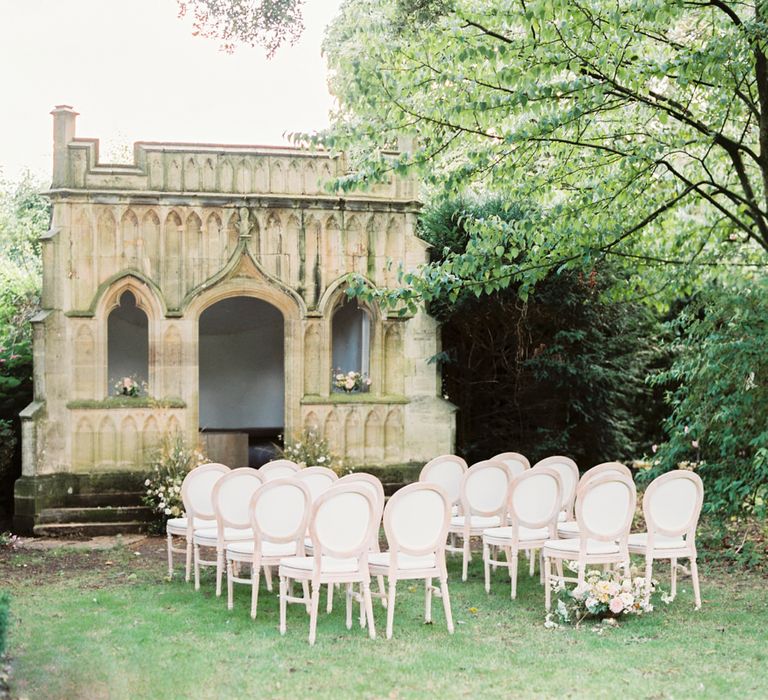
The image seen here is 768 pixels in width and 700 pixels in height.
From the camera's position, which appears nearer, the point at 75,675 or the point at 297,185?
the point at 75,675

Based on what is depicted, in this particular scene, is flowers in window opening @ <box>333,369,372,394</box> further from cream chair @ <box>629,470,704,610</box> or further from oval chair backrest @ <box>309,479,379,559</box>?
oval chair backrest @ <box>309,479,379,559</box>

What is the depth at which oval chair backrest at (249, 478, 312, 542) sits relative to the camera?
296 inches

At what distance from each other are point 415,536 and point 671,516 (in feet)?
7.62

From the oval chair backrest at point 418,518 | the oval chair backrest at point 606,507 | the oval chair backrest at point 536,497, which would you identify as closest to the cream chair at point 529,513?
the oval chair backrest at point 536,497

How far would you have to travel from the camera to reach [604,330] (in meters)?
14.6

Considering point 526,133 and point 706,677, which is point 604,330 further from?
point 706,677

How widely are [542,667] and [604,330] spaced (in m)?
9.06

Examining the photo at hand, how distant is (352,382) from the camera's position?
44.7ft

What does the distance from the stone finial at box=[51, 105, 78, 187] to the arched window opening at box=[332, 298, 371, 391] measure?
4.26 meters

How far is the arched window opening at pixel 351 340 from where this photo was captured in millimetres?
14695

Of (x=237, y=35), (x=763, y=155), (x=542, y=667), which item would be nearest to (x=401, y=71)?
(x=763, y=155)

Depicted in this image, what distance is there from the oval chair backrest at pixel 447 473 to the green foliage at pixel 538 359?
12.4 feet

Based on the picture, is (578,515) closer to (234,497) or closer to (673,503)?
(673,503)

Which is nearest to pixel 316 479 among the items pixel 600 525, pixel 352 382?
pixel 600 525
